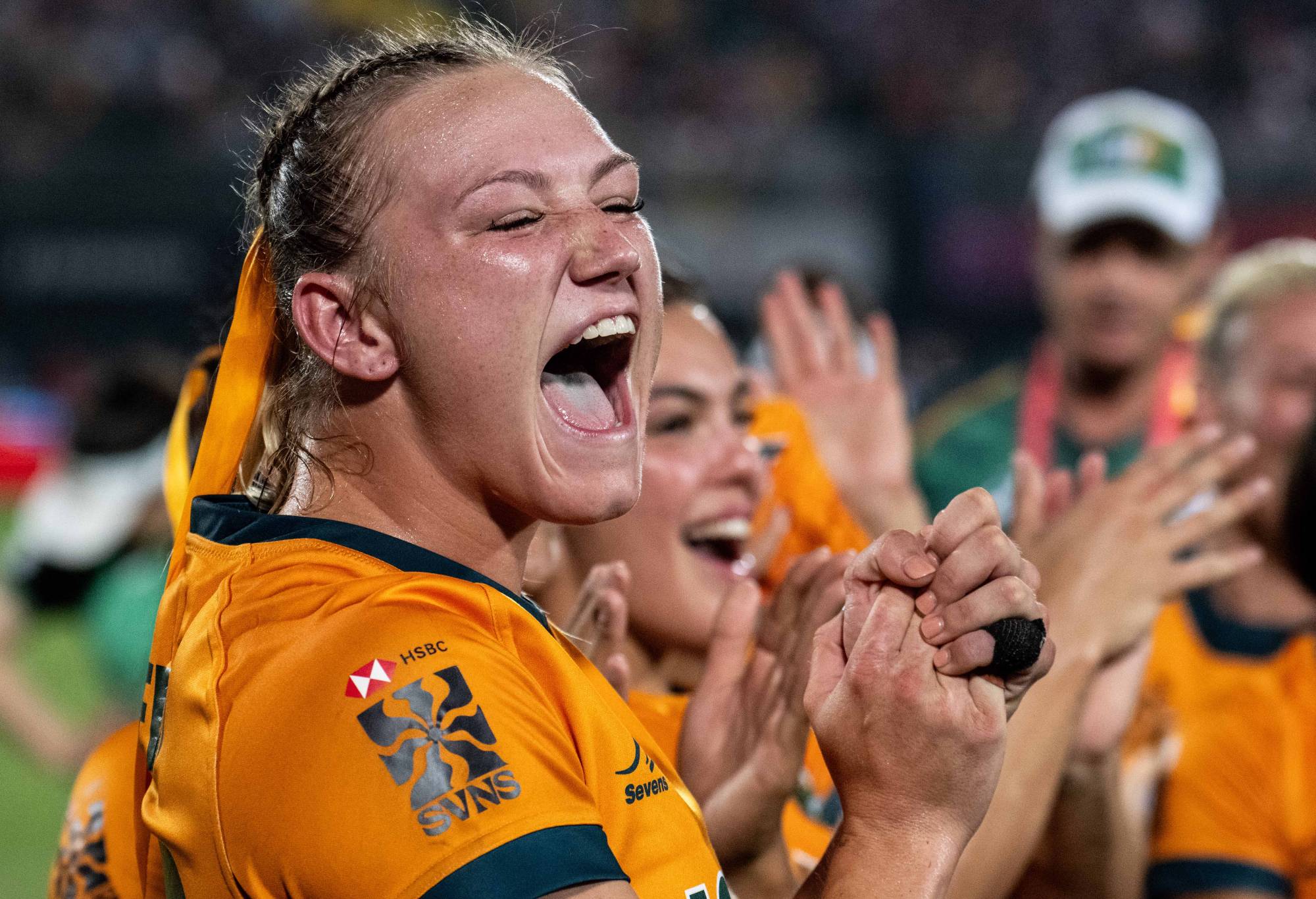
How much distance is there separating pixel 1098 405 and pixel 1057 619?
2054 millimetres

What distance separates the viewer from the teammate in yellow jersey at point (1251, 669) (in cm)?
284

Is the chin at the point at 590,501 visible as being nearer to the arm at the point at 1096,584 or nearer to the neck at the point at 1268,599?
the arm at the point at 1096,584

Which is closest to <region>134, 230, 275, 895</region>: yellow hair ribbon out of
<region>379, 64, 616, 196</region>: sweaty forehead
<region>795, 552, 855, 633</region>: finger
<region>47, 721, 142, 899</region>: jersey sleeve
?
<region>47, 721, 142, 899</region>: jersey sleeve

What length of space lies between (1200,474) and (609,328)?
57.2 inches

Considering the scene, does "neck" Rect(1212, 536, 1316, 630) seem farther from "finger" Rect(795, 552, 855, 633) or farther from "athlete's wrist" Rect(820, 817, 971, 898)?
"athlete's wrist" Rect(820, 817, 971, 898)

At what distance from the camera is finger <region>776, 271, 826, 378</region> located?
12.4 feet

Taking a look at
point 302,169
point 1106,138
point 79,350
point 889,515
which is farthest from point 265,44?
point 302,169

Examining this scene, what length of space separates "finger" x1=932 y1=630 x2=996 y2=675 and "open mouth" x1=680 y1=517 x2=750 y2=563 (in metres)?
1.33

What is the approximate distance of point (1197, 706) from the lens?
3.04 meters

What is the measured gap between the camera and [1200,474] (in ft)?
8.75

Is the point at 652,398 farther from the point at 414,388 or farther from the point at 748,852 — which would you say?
the point at 414,388

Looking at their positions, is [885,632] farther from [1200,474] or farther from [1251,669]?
[1251,669]

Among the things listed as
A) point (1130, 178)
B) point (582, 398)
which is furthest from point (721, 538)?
point (1130, 178)

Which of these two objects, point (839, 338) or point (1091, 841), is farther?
point (839, 338)
